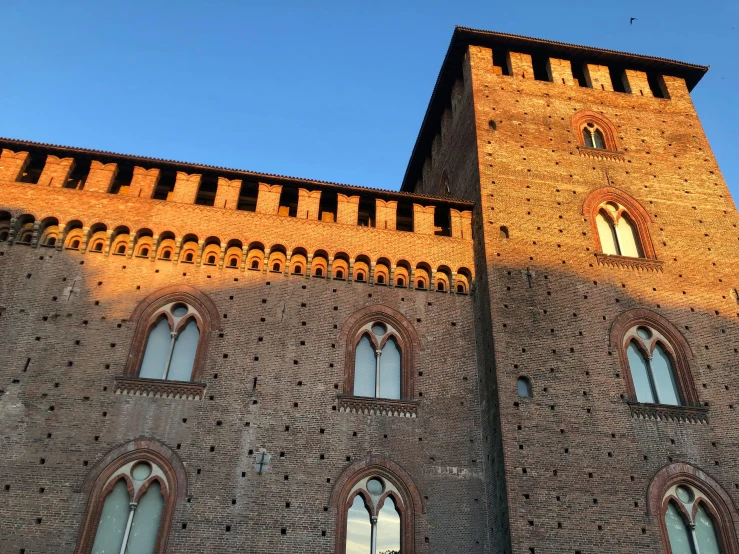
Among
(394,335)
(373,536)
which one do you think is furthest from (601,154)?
(373,536)

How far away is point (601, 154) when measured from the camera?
632 inches

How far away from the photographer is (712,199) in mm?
15648

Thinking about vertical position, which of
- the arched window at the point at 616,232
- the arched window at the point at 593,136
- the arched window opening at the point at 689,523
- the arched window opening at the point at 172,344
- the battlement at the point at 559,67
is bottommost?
the arched window opening at the point at 689,523

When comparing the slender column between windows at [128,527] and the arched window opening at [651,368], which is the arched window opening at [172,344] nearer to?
the slender column between windows at [128,527]

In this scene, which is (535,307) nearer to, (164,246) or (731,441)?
(731,441)

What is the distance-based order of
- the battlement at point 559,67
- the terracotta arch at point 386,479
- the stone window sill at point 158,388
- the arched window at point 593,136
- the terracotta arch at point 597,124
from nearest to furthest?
the terracotta arch at point 386,479
the stone window sill at point 158,388
the terracotta arch at point 597,124
the arched window at point 593,136
the battlement at point 559,67

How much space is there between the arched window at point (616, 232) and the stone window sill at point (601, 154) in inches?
57.7

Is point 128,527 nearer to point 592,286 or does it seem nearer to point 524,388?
point 524,388

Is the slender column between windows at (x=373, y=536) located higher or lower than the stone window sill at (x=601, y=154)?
lower

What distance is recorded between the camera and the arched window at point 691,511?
36.0 ft

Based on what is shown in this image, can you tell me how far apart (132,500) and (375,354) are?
5019mm

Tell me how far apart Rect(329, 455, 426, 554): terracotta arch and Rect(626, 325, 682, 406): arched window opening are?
4.79 m

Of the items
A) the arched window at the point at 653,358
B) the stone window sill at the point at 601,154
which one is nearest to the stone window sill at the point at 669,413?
the arched window at the point at 653,358

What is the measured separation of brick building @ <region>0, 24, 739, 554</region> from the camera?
34.9ft
